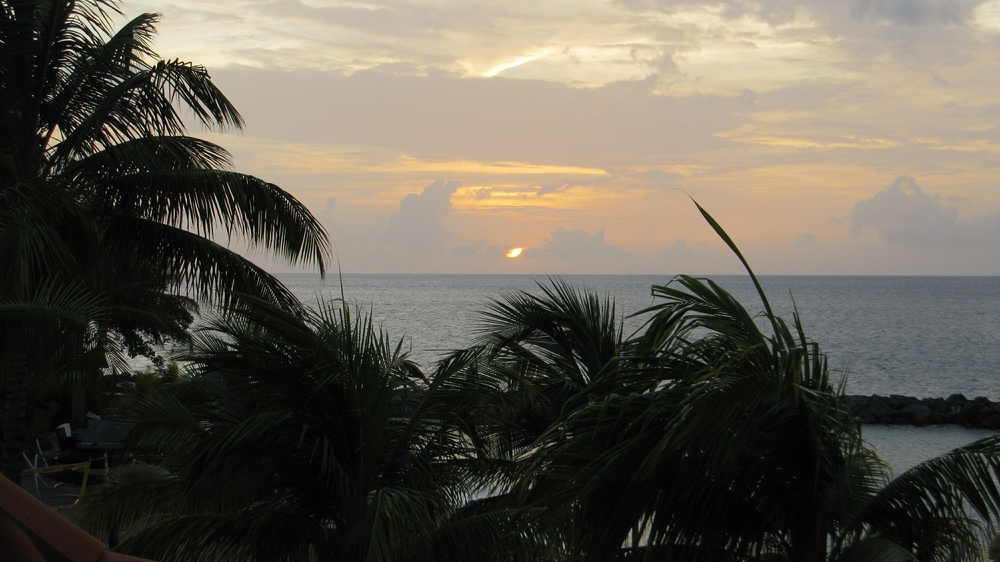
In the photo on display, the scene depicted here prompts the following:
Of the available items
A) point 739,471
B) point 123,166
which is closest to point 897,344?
point 123,166

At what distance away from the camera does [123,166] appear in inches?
352

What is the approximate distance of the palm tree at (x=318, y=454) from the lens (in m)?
5.64

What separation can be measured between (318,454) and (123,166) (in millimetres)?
4749

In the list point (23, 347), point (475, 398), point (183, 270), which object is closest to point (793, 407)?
point (475, 398)

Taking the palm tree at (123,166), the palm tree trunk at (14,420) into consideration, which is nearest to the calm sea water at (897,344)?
the palm tree at (123,166)

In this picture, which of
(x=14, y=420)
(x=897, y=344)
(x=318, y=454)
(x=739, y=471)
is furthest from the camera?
(x=897, y=344)

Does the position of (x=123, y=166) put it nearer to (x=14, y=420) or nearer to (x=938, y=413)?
(x=14, y=420)

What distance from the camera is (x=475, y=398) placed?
624 cm

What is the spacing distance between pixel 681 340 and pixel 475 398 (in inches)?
79.4

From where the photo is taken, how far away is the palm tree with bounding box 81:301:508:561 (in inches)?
222

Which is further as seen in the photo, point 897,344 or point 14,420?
point 897,344

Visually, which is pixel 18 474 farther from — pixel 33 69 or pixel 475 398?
pixel 475 398

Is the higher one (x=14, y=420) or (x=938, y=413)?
(x=14, y=420)

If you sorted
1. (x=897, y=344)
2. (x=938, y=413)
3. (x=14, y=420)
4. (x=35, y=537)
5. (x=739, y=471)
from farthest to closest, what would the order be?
(x=897, y=344) → (x=938, y=413) → (x=14, y=420) → (x=739, y=471) → (x=35, y=537)
